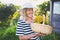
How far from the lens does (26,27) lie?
2.89 metres

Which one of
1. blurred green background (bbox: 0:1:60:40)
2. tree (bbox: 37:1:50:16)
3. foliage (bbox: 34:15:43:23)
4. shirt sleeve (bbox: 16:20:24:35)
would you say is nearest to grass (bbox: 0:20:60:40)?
blurred green background (bbox: 0:1:60:40)

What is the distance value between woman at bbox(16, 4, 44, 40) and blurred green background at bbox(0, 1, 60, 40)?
0.19m

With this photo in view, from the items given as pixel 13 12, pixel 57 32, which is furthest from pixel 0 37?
pixel 57 32

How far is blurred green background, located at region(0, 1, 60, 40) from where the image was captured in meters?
3.15

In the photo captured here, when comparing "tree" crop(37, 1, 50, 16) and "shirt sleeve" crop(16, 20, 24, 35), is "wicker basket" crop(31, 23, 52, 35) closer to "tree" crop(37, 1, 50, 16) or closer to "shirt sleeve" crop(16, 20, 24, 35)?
"shirt sleeve" crop(16, 20, 24, 35)

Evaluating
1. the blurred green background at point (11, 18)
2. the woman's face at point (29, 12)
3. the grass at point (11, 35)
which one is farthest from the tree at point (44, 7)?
the grass at point (11, 35)

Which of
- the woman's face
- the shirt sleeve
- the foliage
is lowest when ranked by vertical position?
the shirt sleeve

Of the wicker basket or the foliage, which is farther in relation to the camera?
the foliage

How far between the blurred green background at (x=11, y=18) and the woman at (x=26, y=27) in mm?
193

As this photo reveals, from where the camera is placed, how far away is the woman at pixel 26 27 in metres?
2.88

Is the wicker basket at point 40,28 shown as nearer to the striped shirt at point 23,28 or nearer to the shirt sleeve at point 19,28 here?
the striped shirt at point 23,28

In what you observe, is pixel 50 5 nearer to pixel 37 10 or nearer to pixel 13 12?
pixel 37 10

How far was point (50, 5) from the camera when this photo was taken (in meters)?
3.20

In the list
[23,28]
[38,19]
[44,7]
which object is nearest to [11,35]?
[23,28]
